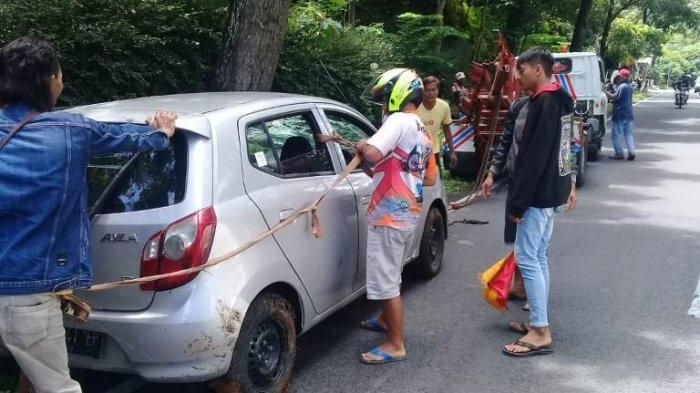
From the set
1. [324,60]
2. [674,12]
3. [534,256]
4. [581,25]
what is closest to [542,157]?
[534,256]

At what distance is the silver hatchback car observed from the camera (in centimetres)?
333

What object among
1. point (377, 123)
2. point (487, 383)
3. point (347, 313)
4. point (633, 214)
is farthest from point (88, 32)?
point (633, 214)

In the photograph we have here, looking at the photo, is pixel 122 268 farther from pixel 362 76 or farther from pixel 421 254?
pixel 362 76

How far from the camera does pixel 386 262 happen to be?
442cm

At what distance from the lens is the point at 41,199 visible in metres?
2.66

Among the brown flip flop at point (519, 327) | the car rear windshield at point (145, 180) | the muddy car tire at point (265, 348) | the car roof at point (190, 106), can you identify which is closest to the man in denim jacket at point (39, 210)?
the car rear windshield at point (145, 180)

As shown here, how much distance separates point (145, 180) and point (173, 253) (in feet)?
1.43

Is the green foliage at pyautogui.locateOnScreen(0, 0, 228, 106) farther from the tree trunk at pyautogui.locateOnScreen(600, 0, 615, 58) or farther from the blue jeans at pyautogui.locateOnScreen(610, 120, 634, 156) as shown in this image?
the tree trunk at pyautogui.locateOnScreen(600, 0, 615, 58)

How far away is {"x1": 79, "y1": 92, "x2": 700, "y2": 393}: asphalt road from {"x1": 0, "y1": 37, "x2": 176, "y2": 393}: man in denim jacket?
1.51 m

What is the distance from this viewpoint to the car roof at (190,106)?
3.62 metres

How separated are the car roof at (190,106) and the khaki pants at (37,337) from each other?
1.17 meters

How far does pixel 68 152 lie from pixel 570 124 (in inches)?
131

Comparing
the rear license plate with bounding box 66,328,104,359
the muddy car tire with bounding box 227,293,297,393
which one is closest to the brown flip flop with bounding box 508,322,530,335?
the muddy car tire with bounding box 227,293,297,393

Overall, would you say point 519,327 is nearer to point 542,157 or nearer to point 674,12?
point 542,157
